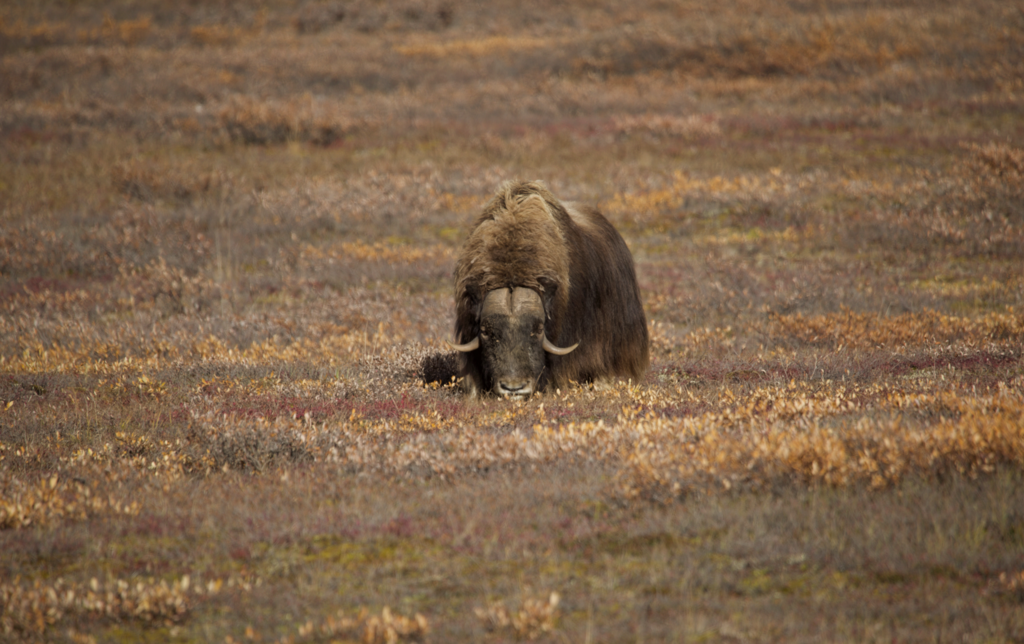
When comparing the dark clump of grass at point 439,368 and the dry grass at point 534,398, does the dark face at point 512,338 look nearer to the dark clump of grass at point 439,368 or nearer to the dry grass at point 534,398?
the dry grass at point 534,398

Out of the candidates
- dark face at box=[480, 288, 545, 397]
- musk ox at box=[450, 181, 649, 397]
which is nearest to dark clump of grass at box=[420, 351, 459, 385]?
Result: musk ox at box=[450, 181, 649, 397]

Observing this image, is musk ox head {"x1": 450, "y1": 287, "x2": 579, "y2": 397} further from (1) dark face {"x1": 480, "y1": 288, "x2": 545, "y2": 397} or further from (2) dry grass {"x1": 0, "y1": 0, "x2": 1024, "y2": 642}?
(2) dry grass {"x1": 0, "y1": 0, "x2": 1024, "y2": 642}

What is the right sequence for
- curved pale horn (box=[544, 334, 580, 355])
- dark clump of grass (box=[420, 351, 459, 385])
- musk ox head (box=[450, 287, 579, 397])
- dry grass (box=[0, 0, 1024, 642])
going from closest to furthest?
dry grass (box=[0, 0, 1024, 642])
musk ox head (box=[450, 287, 579, 397])
curved pale horn (box=[544, 334, 580, 355])
dark clump of grass (box=[420, 351, 459, 385])

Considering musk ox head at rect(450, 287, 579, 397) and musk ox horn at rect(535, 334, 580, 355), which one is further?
musk ox horn at rect(535, 334, 580, 355)

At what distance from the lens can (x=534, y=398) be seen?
26.2 feet

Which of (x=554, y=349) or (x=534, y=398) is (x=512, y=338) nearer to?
(x=554, y=349)

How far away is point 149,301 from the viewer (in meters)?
14.5

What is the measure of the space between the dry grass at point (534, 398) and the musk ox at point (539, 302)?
0.47m

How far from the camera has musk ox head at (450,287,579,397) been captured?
7742mm

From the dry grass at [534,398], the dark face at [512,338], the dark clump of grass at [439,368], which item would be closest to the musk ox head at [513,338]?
the dark face at [512,338]

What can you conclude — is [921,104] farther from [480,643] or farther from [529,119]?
[480,643]

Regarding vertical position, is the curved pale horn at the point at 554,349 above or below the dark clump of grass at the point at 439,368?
above

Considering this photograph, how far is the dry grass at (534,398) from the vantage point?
430 cm

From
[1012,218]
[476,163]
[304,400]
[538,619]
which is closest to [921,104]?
[1012,218]
